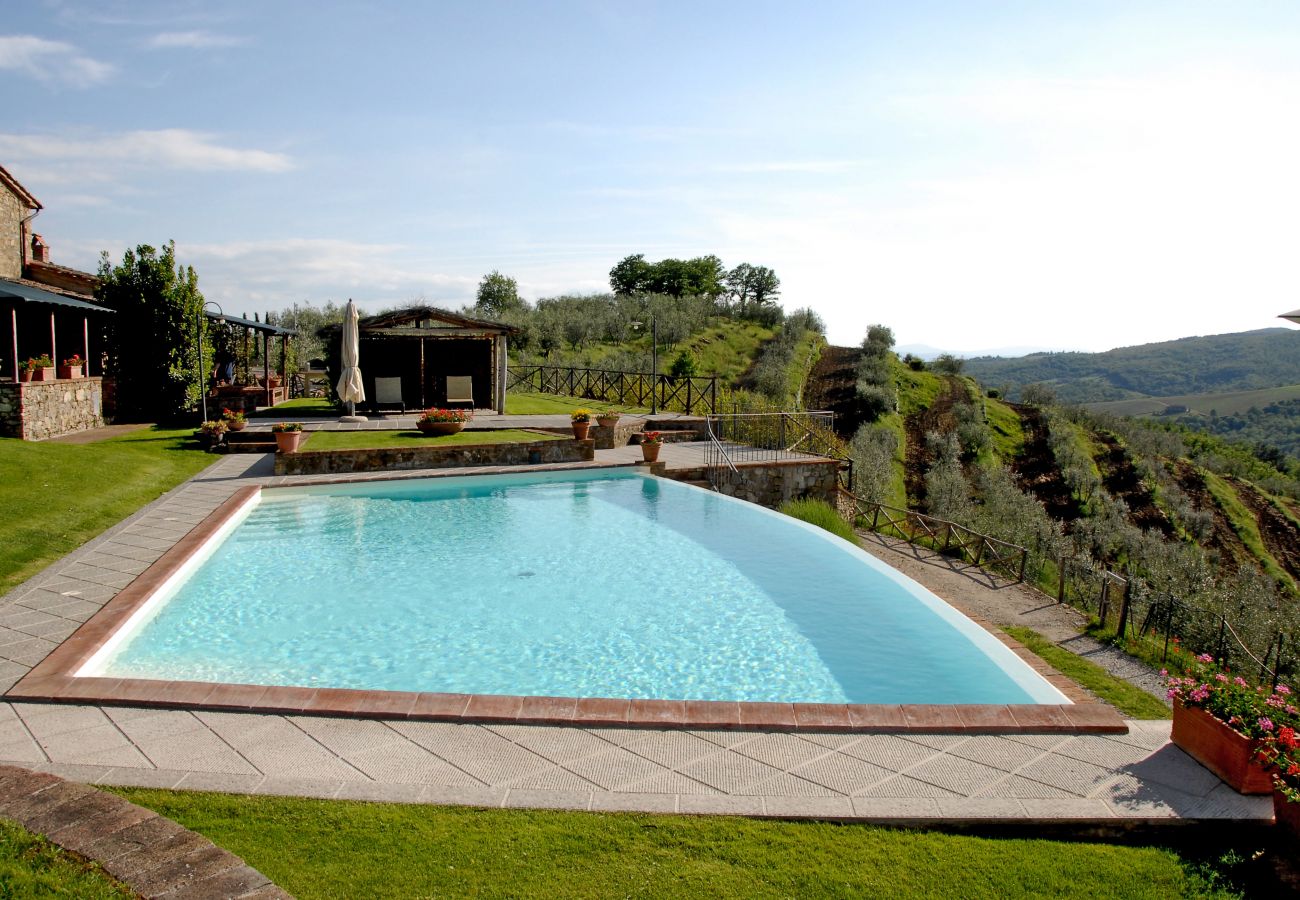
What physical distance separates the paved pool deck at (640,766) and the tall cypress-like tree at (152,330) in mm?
16400

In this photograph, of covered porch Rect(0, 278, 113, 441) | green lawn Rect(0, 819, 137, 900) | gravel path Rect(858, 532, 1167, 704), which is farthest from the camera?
covered porch Rect(0, 278, 113, 441)

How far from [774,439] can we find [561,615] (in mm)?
11166

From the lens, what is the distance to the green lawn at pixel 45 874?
127 inches

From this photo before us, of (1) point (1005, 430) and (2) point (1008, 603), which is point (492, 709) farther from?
(1) point (1005, 430)

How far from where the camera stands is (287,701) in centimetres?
527

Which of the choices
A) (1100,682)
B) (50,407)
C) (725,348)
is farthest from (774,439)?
(725,348)

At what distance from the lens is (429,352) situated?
23391 millimetres

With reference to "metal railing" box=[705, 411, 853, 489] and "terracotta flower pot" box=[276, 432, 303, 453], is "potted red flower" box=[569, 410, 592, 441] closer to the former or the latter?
"metal railing" box=[705, 411, 853, 489]

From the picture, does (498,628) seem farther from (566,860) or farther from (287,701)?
(566,860)

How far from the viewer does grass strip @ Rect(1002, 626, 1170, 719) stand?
6105mm

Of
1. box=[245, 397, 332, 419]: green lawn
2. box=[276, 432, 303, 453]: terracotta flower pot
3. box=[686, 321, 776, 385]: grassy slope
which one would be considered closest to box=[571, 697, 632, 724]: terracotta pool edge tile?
box=[276, 432, 303, 453]: terracotta flower pot

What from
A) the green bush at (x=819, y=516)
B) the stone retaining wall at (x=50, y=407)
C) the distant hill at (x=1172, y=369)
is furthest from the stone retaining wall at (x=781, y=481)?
the distant hill at (x=1172, y=369)

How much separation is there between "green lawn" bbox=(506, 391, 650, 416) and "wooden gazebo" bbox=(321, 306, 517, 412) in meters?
0.85

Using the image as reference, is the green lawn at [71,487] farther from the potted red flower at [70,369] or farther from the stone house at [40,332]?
the potted red flower at [70,369]
